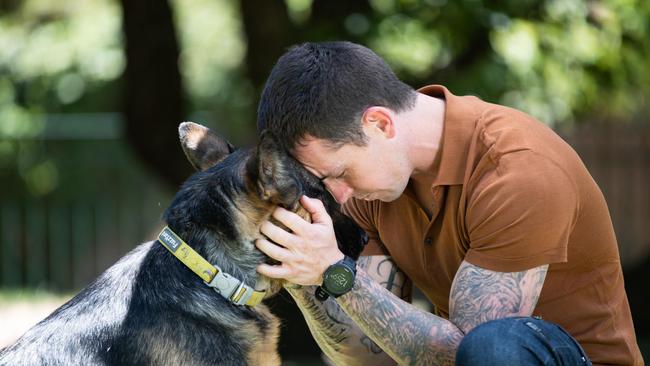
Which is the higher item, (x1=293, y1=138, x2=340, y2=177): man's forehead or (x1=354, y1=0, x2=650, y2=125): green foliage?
(x1=293, y1=138, x2=340, y2=177): man's forehead

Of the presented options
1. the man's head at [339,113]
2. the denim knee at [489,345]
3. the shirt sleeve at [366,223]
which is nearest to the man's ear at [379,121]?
the man's head at [339,113]

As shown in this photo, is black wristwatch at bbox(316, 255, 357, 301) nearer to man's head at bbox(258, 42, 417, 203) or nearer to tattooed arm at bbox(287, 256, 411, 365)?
man's head at bbox(258, 42, 417, 203)

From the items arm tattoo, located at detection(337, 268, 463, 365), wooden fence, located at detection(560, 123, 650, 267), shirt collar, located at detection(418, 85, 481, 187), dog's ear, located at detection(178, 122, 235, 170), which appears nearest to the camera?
arm tattoo, located at detection(337, 268, 463, 365)

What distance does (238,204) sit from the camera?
139 inches

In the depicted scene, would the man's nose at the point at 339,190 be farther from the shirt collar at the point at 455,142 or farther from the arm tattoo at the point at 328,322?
the arm tattoo at the point at 328,322

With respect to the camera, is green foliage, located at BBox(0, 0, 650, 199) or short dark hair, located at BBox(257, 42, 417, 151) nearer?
short dark hair, located at BBox(257, 42, 417, 151)

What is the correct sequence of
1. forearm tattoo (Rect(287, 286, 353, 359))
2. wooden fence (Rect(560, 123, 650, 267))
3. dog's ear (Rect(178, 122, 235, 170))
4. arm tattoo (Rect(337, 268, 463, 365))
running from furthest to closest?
wooden fence (Rect(560, 123, 650, 267)) < forearm tattoo (Rect(287, 286, 353, 359)) < dog's ear (Rect(178, 122, 235, 170)) < arm tattoo (Rect(337, 268, 463, 365))

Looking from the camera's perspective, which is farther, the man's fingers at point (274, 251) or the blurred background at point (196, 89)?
the blurred background at point (196, 89)

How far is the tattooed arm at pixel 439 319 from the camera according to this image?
361cm

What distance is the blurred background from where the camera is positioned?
7.68 metres

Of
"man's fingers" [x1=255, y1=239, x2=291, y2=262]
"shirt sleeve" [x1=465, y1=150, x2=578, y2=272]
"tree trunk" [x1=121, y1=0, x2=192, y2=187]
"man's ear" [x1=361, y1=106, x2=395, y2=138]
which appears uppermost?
"man's ear" [x1=361, y1=106, x2=395, y2=138]

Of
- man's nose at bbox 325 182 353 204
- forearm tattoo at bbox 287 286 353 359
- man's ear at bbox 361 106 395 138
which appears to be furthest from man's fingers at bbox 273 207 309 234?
forearm tattoo at bbox 287 286 353 359


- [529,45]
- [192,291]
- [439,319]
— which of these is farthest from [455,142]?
[529,45]

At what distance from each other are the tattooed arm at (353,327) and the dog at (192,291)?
0.71 metres
